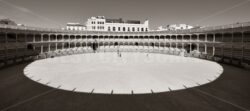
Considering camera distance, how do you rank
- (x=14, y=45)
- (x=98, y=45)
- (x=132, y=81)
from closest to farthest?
(x=132, y=81) < (x=14, y=45) < (x=98, y=45)

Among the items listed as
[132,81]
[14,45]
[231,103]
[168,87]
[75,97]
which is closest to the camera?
[231,103]

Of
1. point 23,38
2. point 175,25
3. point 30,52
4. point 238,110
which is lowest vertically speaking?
point 238,110

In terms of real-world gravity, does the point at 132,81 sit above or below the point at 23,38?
below

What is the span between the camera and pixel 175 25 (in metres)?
96.8

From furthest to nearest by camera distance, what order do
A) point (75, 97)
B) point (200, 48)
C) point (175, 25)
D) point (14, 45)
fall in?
1. point (175, 25)
2. point (200, 48)
3. point (14, 45)
4. point (75, 97)

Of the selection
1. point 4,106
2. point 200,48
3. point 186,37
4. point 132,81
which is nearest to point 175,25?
point 186,37

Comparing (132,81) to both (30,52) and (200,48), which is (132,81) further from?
(200,48)

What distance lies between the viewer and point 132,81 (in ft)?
49.2

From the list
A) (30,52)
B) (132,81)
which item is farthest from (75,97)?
(30,52)

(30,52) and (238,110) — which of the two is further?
(30,52)

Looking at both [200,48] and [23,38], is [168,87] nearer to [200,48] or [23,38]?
[200,48]

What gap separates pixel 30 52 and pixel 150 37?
4221 cm

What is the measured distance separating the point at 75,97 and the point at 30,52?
30871 millimetres

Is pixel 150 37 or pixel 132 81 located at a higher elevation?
pixel 150 37
